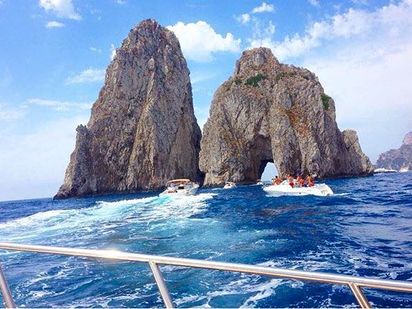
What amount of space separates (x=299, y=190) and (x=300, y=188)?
0.91 ft

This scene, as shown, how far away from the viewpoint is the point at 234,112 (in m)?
103

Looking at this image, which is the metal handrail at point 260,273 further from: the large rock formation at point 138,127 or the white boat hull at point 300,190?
the large rock formation at point 138,127

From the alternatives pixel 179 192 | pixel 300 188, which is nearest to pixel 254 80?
pixel 179 192

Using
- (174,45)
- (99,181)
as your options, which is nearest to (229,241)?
(99,181)

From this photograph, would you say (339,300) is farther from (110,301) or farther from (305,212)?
(305,212)

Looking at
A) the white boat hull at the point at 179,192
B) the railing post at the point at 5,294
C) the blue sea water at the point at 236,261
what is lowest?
the blue sea water at the point at 236,261

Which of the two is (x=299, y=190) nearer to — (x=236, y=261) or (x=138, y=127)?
(x=236, y=261)

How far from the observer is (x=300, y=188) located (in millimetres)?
40375

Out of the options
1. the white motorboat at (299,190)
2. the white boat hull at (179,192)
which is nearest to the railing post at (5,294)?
the white motorboat at (299,190)

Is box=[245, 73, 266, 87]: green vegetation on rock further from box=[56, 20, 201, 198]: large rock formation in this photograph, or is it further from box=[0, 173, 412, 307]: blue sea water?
box=[0, 173, 412, 307]: blue sea water

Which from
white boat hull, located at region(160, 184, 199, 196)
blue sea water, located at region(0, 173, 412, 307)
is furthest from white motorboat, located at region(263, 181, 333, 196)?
white boat hull, located at region(160, 184, 199, 196)

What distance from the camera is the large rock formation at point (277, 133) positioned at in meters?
93.6

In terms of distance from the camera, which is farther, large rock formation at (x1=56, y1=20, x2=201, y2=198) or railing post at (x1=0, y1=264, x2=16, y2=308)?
large rock formation at (x1=56, y1=20, x2=201, y2=198)

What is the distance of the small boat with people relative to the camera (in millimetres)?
37719
